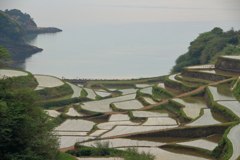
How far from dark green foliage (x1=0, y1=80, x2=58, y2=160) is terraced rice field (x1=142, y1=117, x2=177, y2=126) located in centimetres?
1245

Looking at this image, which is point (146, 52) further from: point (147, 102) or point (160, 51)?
point (147, 102)

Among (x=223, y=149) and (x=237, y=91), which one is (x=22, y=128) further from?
(x=237, y=91)

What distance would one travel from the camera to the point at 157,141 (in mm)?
28094

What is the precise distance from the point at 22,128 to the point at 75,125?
1745cm

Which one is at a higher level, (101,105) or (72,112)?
(101,105)

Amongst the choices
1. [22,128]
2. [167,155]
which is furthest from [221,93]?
[22,128]

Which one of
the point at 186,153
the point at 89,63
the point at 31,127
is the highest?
the point at 31,127

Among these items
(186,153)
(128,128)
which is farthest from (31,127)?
(128,128)

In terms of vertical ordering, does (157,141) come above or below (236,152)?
below

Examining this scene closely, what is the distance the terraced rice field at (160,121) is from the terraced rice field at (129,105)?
23.2ft

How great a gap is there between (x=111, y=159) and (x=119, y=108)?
18.9m

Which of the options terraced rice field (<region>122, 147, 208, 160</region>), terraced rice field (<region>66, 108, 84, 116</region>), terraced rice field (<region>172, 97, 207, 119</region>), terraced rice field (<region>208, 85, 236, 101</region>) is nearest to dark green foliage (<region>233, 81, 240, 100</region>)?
terraced rice field (<region>208, 85, 236, 101</region>)

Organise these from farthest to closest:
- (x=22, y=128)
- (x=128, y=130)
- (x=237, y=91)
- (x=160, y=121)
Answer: (x=237, y=91)
(x=160, y=121)
(x=128, y=130)
(x=22, y=128)

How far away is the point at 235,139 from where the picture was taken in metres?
23.4
